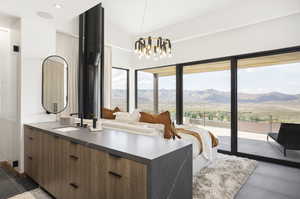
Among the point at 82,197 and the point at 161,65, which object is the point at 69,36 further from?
the point at 82,197

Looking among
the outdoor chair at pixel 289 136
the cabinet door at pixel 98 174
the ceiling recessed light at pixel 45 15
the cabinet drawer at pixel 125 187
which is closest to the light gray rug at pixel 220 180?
the outdoor chair at pixel 289 136

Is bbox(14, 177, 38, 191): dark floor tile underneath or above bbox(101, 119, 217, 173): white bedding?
underneath

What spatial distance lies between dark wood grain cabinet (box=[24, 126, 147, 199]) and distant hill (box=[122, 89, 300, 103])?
3.09 meters

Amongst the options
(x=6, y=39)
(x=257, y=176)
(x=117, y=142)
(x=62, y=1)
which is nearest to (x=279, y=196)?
(x=257, y=176)

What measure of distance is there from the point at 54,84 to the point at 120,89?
2426mm

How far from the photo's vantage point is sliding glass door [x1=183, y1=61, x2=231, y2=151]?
4016 millimetres

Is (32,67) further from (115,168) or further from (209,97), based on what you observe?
(209,97)

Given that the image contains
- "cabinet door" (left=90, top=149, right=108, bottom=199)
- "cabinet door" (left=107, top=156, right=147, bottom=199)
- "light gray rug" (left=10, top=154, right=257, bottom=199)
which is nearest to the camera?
"cabinet door" (left=107, top=156, right=147, bottom=199)

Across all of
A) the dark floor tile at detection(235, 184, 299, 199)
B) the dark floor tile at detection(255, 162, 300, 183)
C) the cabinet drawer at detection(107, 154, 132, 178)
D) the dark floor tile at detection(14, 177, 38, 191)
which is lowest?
the dark floor tile at detection(255, 162, 300, 183)

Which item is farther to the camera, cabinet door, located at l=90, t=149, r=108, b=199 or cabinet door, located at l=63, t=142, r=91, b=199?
cabinet door, located at l=63, t=142, r=91, b=199

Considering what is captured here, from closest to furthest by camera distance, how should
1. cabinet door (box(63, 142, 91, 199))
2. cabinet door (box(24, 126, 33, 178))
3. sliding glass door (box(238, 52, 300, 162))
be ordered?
cabinet door (box(63, 142, 91, 199)), cabinet door (box(24, 126, 33, 178)), sliding glass door (box(238, 52, 300, 162))

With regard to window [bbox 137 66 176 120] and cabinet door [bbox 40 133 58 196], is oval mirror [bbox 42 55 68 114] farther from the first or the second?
window [bbox 137 66 176 120]

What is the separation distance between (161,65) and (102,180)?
4.16 meters

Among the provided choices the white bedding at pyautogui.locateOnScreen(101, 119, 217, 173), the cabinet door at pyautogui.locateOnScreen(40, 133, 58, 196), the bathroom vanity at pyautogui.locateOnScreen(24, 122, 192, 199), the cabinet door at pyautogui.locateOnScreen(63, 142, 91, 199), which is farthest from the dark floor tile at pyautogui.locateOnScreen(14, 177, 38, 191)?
the white bedding at pyautogui.locateOnScreen(101, 119, 217, 173)
